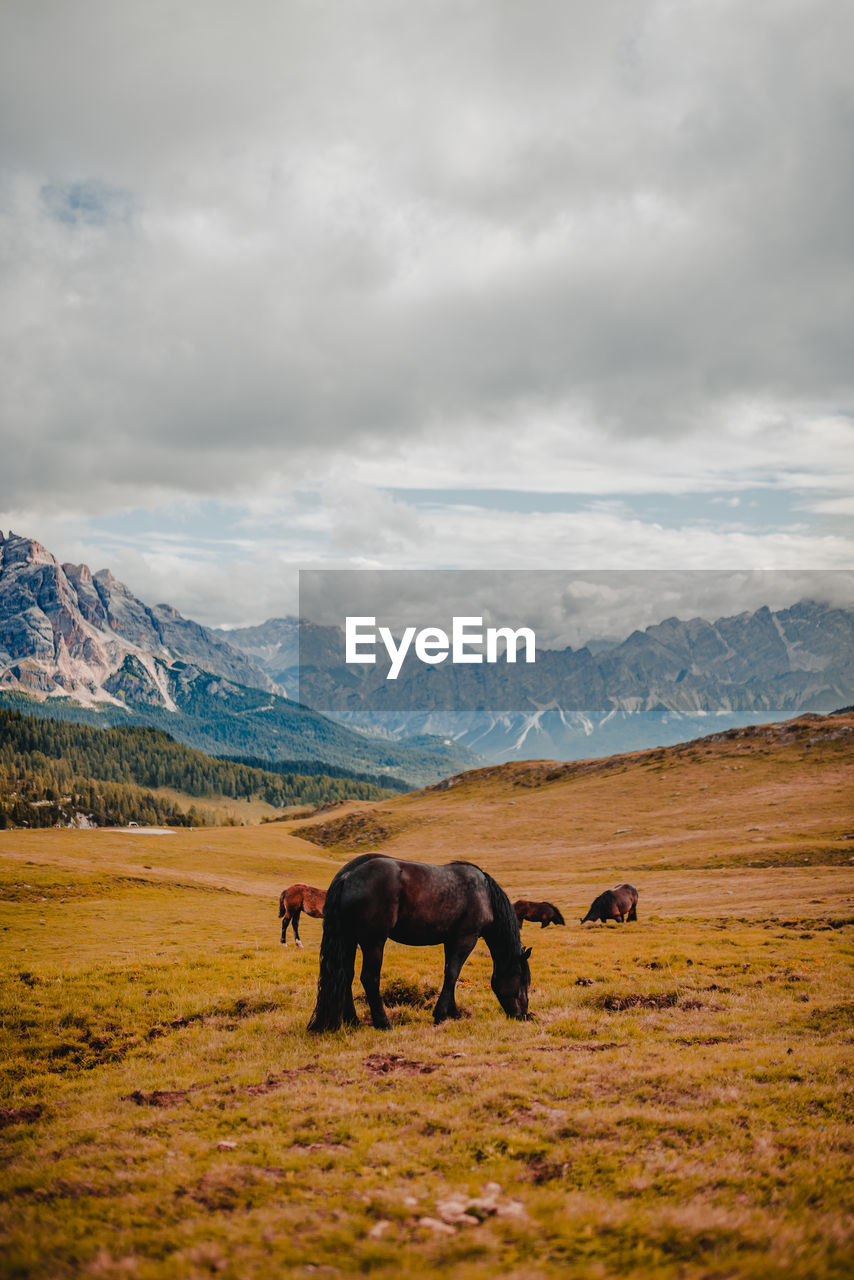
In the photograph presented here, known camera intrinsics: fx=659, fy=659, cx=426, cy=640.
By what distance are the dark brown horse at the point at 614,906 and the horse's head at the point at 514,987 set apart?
21540mm

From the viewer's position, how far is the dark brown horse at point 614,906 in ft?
123

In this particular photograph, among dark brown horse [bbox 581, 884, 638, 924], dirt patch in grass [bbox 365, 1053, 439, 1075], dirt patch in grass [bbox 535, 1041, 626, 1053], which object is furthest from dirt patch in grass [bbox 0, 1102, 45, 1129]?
dark brown horse [bbox 581, 884, 638, 924]

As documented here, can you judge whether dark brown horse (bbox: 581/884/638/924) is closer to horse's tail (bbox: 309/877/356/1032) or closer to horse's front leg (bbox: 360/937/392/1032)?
horse's front leg (bbox: 360/937/392/1032)

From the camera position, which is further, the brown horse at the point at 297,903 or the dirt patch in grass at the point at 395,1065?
the brown horse at the point at 297,903

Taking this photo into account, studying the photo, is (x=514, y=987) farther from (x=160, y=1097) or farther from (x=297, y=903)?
(x=297, y=903)

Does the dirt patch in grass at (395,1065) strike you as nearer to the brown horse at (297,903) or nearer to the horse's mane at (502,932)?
the horse's mane at (502,932)

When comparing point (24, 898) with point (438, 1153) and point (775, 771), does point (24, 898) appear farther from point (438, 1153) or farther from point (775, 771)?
point (775, 771)

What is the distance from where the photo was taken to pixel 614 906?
37531 millimetres

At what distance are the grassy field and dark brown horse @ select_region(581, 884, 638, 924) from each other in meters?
4.40

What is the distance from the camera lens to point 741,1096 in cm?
1152

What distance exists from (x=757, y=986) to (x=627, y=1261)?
54.6ft

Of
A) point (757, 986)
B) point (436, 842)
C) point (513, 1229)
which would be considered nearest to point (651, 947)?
point (757, 986)

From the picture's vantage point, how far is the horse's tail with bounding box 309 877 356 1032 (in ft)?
51.3

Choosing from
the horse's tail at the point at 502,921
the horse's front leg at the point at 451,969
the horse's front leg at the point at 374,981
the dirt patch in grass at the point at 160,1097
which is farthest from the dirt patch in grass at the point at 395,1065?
the horse's tail at the point at 502,921
